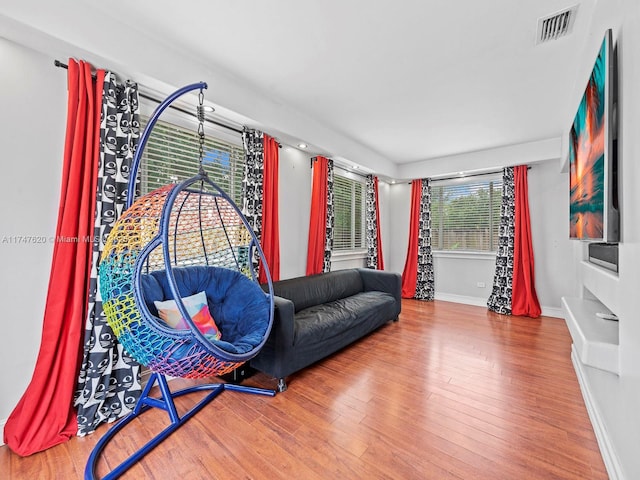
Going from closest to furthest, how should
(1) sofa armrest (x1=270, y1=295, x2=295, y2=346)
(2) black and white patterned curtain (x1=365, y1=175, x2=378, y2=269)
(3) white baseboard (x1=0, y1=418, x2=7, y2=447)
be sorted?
(3) white baseboard (x1=0, y1=418, x2=7, y2=447)
(1) sofa armrest (x1=270, y1=295, x2=295, y2=346)
(2) black and white patterned curtain (x1=365, y1=175, x2=378, y2=269)

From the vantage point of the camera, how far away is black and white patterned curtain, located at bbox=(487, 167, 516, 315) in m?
4.41

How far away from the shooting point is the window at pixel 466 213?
489cm

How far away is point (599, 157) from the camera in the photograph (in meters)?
1.40

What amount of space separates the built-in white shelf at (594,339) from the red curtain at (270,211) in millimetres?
2547

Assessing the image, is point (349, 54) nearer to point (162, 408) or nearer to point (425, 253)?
point (162, 408)

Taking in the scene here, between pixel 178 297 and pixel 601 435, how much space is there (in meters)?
2.43

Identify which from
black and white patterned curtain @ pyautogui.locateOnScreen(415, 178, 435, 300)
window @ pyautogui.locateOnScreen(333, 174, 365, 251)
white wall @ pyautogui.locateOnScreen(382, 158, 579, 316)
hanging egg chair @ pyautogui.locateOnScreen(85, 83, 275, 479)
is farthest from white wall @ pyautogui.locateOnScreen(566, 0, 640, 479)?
black and white patterned curtain @ pyautogui.locateOnScreen(415, 178, 435, 300)

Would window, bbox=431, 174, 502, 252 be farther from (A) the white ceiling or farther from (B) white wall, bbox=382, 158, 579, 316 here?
(A) the white ceiling

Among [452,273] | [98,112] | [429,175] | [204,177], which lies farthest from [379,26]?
[452,273]

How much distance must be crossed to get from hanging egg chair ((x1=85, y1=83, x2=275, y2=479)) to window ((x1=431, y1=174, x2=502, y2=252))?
4.16 meters

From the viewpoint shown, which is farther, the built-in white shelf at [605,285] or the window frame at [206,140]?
the window frame at [206,140]

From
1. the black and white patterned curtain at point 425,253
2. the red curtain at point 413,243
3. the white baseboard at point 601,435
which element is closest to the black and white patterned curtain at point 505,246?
the black and white patterned curtain at point 425,253

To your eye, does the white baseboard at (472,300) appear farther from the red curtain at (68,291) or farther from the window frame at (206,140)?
the red curtain at (68,291)

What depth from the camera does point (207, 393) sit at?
217 cm
